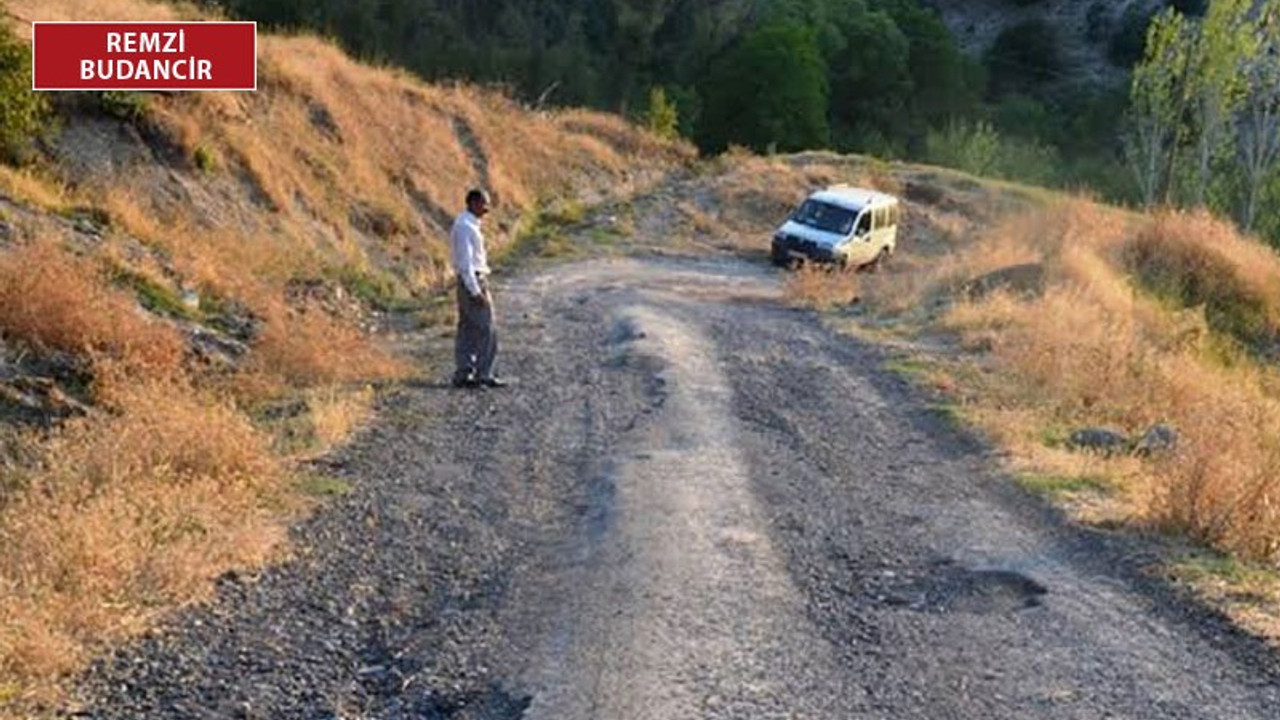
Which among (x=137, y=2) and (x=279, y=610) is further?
(x=137, y=2)

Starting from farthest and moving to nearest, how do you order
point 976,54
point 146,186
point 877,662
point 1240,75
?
point 976,54, point 1240,75, point 146,186, point 877,662

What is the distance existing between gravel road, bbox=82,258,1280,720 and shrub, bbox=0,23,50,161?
666 cm

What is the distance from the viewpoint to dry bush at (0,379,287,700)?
594 cm

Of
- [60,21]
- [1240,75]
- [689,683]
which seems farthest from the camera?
[1240,75]

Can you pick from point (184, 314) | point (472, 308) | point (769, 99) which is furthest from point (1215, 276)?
point (769, 99)

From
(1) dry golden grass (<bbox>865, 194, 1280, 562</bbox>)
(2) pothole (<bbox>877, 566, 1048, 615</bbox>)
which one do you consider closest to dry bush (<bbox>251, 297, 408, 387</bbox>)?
(1) dry golden grass (<bbox>865, 194, 1280, 562</bbox>)

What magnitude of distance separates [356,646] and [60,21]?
1592 cm

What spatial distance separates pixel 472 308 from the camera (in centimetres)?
1323

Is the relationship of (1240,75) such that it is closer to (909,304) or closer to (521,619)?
(909,304)

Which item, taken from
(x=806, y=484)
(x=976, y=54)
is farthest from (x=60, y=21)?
(x=976, y=54)

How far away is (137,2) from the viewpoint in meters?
24.5

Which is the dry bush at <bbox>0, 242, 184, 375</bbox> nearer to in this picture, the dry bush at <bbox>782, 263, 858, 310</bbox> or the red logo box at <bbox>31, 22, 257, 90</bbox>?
the red logo box at <bbox>31, 22, 257, 90</bbox>

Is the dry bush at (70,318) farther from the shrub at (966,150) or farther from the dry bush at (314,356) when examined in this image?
the shrub at (966,150)

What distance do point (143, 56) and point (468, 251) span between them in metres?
10.1
